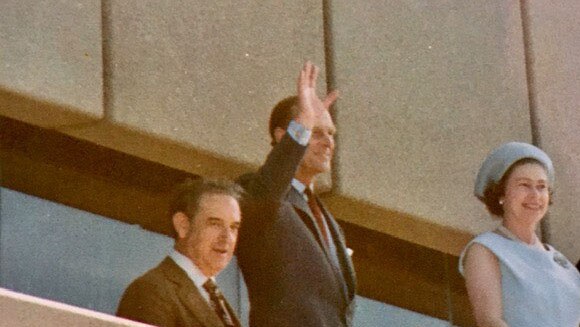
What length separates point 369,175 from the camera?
18.9 feet

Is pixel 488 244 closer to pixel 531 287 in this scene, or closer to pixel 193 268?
pixel 531 287

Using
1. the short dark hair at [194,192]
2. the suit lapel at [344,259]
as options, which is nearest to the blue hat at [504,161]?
the suit lapel at [344,259]

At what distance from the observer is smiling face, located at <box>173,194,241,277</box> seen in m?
4.10

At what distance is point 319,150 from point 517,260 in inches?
26.2

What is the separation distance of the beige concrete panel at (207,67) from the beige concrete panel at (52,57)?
8 centimetres

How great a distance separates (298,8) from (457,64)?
2.61 feet

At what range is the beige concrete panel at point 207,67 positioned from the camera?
5.03 m

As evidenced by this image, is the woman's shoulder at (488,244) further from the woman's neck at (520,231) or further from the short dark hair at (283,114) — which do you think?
the short dark hair at (283,114)

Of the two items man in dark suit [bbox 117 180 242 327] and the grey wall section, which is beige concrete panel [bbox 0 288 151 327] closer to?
man in dark suit [bbox 117 180 242 327]

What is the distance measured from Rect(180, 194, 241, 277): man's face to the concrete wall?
0.86m

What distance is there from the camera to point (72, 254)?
5.01 meters

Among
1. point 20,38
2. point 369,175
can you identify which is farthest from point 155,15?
point 369,175

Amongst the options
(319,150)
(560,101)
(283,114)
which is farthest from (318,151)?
(560,101)

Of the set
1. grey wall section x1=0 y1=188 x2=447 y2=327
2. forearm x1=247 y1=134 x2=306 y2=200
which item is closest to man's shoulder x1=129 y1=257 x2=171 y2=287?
forearm x1=247 y1=134 x2=306 y2=200
